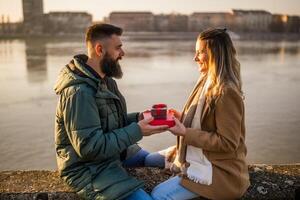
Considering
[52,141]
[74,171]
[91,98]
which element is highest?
[91,98]

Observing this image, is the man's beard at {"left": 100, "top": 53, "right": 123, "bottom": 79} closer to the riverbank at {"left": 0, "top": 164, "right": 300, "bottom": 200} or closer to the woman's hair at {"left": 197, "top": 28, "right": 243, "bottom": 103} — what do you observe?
the woman's hair at {"left": 197, "top": 28, "right": 243, "bottom": 103}

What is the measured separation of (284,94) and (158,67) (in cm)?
718

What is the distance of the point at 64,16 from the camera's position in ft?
363

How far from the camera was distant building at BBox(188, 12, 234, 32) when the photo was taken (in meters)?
111

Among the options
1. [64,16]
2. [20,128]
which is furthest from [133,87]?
[64,16]

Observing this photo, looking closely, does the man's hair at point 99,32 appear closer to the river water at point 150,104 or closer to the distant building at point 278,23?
the river water at point 150,104

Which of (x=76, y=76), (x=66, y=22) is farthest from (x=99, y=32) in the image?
(x=66, y=22)

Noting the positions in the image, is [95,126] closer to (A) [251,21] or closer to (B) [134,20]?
(B) [134,20]

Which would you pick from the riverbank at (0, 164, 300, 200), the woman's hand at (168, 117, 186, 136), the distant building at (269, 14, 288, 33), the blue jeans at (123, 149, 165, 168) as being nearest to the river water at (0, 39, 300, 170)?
the riverbank at (0, 164, 300, 200)

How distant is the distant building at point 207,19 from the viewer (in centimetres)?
11075

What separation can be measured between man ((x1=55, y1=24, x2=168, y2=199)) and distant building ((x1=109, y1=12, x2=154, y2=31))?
105 meters

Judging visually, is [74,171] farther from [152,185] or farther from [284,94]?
[284,94]

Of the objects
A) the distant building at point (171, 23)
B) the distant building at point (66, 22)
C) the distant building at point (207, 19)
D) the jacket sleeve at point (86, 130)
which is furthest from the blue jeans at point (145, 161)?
the distant building at point (207, 19)

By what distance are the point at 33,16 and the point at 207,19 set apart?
4491cm
